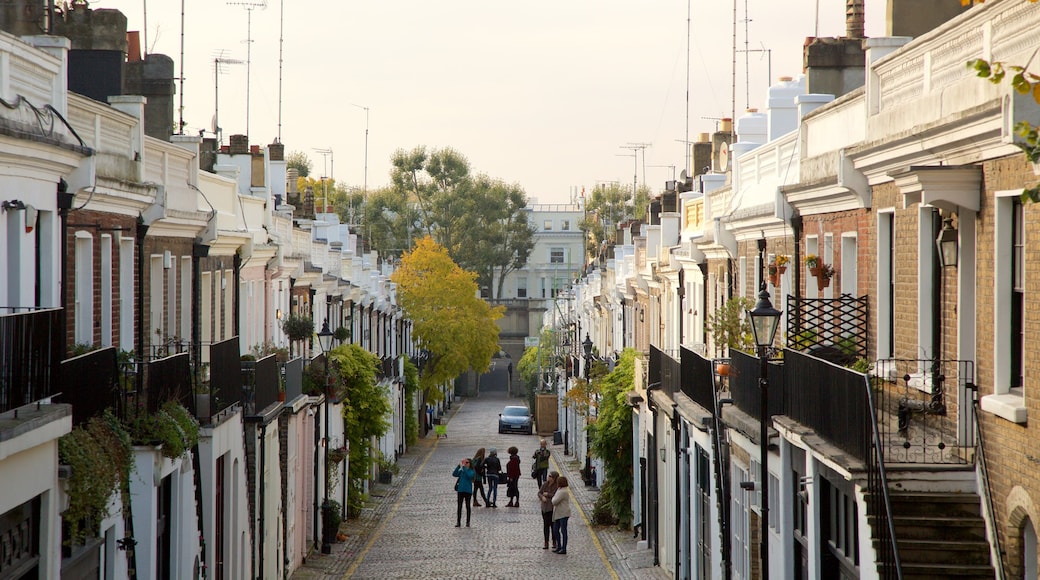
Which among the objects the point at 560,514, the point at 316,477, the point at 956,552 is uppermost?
the point at 956,552

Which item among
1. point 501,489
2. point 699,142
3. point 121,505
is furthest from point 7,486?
point 501,489

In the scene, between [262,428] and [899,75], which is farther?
[262,428]

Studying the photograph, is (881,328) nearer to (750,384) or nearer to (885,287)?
(885,287)

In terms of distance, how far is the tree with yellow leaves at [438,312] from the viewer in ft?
207

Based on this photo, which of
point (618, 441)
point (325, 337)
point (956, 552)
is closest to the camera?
point (956, 552)

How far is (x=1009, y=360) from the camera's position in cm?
1006

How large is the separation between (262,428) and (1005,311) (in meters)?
15.1

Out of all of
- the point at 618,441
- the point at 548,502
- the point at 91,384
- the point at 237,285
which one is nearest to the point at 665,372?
the point at 548,502

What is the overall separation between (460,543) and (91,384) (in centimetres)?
1831

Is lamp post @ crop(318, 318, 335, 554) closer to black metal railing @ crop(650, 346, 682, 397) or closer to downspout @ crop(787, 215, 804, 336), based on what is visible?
black metal railing @ crop(650, 346, 682, 397)

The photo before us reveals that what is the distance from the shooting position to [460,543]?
30.9 m

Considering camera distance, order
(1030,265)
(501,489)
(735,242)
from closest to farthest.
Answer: (1030,265), (735,242), (501,489)

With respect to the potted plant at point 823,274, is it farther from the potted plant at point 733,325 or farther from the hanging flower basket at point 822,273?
the potted plant at point 733,325

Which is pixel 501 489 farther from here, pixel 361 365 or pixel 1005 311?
pixel 1005 311
